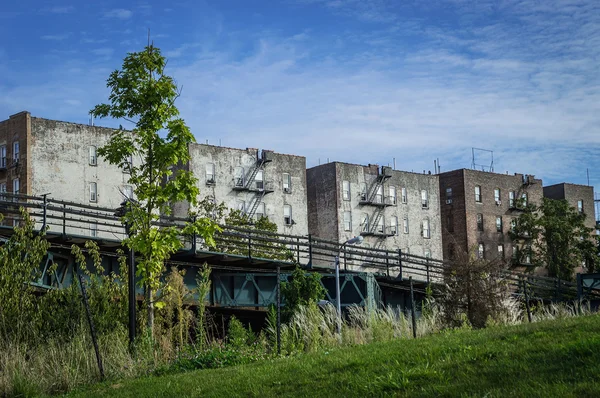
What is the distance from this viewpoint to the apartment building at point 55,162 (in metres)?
53.6

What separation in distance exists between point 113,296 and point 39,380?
4.78 m

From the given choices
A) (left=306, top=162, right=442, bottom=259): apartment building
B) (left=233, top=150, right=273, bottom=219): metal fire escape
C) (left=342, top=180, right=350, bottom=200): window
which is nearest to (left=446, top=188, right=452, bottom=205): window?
(left=306, top=162, right=442, bottom=259): apartment building

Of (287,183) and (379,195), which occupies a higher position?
(287,183)

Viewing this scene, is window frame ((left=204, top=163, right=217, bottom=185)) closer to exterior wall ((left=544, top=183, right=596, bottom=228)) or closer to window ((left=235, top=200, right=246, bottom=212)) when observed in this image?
window ((left=235, top=200, right=246, bottom=212))

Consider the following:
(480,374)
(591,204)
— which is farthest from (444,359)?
(591,204)

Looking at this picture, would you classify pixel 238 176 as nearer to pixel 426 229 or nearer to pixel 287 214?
pixel 287 214

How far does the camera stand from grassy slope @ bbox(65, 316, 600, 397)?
32.4ft

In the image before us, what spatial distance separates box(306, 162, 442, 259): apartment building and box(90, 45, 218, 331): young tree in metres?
50.0

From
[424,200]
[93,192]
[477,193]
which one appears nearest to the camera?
[93,192]

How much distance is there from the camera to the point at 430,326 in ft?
71.6

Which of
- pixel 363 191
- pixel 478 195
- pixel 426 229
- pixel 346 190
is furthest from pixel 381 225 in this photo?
pixel 478 195

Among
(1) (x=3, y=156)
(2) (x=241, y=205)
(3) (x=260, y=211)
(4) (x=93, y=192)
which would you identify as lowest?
(3) (x=260, y=211)

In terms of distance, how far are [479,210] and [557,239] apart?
764 centimetres

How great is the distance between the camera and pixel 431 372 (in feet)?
36.0
